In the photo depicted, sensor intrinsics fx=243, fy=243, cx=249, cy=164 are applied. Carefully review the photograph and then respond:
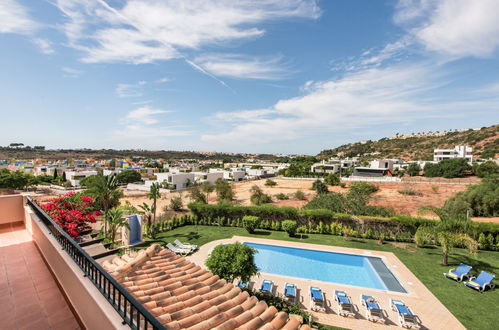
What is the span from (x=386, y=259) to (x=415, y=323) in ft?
21.6

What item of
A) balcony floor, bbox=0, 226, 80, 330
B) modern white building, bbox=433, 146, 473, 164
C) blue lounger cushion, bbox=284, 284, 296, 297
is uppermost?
modern white building, bbox=433, 146, 473, 164

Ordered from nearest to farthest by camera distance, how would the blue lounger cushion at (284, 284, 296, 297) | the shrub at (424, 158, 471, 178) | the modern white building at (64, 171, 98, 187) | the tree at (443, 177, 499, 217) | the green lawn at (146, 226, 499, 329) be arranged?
the green lawn at (146, 226, 499, 329)
the blue lounger cushion at (284, 284, 296, 297)
the tree at (443, 177, 499, 217)
the shrub at (424, 158, 471, 178)
the modern white building at (64, 171, 98, 187)

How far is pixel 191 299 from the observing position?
4.51 meters

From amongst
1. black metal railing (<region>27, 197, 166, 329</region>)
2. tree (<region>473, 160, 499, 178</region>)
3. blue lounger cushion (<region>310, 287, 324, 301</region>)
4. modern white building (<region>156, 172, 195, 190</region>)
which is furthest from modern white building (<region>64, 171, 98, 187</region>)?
tree (<region>473, 160, 499, 178</region>)

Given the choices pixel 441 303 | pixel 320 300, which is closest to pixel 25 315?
pixel 320 300

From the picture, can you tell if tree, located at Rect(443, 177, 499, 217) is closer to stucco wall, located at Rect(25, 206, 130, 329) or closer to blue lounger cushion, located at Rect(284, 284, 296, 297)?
blue lounger cushion, located at Rect(284, 284, 296, 297)

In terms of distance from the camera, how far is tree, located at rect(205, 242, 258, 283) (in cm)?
999

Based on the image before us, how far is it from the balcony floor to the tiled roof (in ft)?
3.62

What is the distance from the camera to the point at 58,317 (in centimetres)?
374

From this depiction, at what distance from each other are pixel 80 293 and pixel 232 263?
23.7 feet

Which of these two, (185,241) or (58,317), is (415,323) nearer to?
(58,317)

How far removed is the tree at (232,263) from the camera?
999 centimetres

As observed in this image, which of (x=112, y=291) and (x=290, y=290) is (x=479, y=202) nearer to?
(x=290, y=290)

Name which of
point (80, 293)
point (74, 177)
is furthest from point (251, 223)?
point (74, 177)
